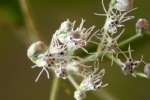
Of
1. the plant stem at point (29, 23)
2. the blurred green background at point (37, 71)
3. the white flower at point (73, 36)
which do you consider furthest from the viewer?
the blurred green background at point (37, 71)

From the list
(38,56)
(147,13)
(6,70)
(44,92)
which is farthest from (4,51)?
(38,56)

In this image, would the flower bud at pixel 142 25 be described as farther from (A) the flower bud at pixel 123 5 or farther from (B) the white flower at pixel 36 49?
(B) the white flower at pixel 36 49

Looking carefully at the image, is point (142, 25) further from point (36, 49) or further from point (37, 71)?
point (37, 71)

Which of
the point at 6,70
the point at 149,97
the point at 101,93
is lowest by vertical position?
the point at 149,97

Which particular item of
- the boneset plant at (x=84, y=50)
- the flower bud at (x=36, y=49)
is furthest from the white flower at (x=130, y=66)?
the flower bud at (x=36, y=49)

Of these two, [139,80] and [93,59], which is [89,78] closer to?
[93,59]

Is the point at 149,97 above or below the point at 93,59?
below

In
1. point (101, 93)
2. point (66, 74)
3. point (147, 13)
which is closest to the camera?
point (66, 74)

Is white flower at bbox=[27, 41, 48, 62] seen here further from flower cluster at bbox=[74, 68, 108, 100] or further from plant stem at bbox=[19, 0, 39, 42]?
plant stem at bbox=[19, 0, 39, 42]

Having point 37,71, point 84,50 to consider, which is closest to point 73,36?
point 84,50

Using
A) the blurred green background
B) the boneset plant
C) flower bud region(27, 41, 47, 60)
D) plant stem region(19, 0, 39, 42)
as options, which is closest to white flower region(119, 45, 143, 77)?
the boneset plant

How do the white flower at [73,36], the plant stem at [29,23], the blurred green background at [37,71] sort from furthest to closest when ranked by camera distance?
1. the blurred green background at [37,71]
2. the plant stem at [29,23]
3. the white flower at [73,36]
